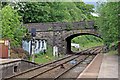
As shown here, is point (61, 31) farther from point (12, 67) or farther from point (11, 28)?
point (12, 67)

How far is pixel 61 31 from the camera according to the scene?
4525cm

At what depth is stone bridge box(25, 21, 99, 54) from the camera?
1740 inches

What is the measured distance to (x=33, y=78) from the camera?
16141 millimetres

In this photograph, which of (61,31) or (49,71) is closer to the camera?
(49,71)

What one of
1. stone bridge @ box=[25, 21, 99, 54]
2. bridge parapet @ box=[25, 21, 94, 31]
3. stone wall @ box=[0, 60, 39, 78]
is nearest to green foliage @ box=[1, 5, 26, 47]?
stone wall @ box=[0, 60, 39, 78]

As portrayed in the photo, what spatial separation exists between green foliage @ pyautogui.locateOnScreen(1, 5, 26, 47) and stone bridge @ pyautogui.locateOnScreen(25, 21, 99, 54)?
1097 centimetres

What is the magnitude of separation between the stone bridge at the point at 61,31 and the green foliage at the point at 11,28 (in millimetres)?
10965

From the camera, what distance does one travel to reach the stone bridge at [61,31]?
145ft

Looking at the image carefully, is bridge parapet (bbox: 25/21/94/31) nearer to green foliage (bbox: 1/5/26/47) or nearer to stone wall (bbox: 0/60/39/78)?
green foliage (bbox: 1/5/26/47)

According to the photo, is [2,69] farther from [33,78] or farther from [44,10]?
[44,10]

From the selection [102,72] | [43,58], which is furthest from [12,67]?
[43,58]

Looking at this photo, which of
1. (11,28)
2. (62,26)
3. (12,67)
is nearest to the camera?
(12,67)

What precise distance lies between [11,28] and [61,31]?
14718 mm

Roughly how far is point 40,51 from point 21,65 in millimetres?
15804
